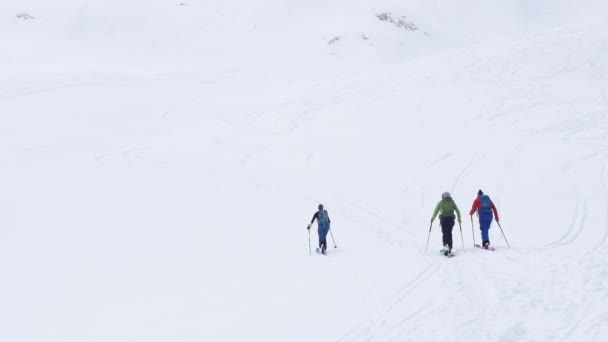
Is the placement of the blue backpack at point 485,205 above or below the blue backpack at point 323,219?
above

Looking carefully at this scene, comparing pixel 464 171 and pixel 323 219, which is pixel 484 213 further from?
pixel 464 171

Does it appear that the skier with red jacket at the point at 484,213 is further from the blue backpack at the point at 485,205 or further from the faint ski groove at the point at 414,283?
the faint ski groove at the point at 414,283

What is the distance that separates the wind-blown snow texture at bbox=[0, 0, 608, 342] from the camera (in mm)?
10039

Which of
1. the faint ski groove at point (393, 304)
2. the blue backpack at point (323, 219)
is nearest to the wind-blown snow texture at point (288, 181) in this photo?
the faint ski groove at point (393, 304)

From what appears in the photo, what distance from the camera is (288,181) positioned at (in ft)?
73.7

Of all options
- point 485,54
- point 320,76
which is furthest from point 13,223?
point 485,54

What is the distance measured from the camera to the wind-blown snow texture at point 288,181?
10.0 m

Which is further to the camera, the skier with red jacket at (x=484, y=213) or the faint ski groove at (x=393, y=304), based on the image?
the skier with red jacket at (x=484, y=213)

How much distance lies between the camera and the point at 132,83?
127ft

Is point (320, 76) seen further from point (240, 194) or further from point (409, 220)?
point (409, 220)

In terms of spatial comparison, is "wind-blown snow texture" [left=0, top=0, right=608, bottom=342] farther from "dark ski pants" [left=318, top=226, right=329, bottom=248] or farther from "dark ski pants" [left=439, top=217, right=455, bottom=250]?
"dark ski pants" [left=318, top=226, right=329, bottom=248]

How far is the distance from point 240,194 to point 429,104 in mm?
16379

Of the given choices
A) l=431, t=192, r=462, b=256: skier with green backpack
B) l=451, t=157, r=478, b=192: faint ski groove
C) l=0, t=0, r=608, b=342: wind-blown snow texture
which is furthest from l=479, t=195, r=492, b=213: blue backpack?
l=451, t=157, r=478, b=192: faint ski groove

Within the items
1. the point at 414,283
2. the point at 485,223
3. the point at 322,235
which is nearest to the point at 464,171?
the point at 485,223
